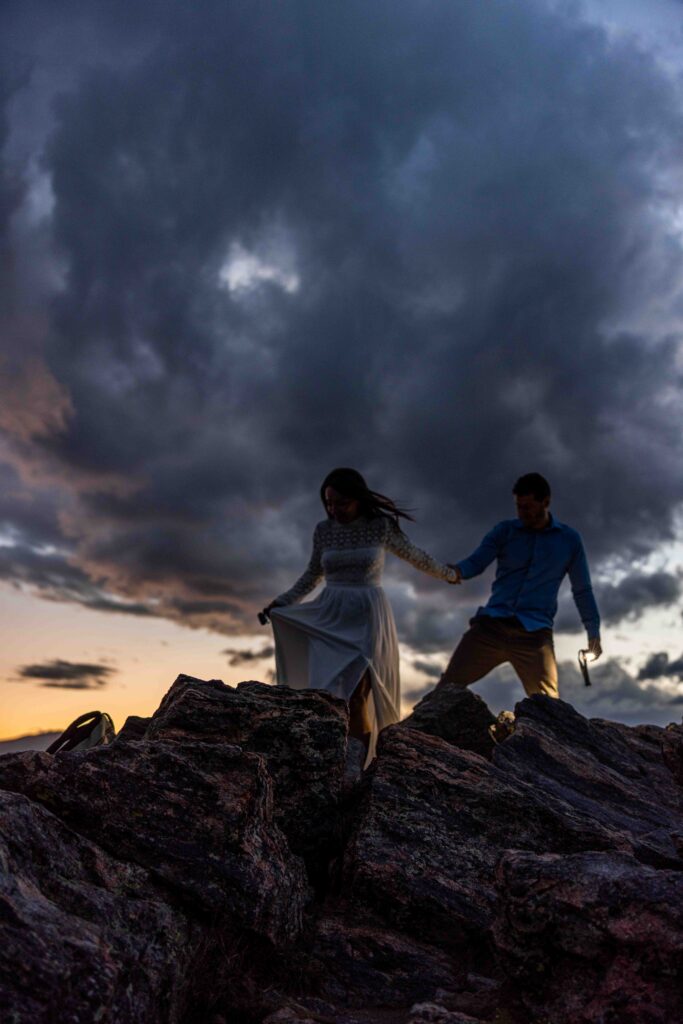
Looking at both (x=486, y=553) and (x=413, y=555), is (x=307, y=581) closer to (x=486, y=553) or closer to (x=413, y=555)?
(x=413, y=555)

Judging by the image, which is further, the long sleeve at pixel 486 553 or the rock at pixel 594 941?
the long sleeve at pixel 486 553

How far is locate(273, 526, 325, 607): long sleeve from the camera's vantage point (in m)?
13.8

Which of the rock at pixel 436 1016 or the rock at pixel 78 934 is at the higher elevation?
the rock at pixel 436 1016

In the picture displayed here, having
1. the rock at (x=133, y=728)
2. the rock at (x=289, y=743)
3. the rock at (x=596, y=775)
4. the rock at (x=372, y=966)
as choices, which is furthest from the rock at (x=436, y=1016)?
the rock at (x=133, y=728)

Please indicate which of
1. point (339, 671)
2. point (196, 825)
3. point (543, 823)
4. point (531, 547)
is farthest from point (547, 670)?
point (196, 825)

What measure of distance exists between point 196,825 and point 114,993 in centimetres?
136

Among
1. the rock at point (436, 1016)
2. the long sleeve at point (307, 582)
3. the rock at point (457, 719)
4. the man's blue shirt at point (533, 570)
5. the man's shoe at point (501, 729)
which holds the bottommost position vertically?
the rock at point (436, 1016)

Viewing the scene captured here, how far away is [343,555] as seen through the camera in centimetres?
1329

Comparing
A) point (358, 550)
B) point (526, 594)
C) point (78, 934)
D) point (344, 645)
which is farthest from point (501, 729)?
point (78, 934)

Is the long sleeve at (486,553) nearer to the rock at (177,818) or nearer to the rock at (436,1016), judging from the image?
the rock at (177,818)

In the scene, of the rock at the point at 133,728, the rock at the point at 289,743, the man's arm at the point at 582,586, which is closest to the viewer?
the rock at the point at 289,743

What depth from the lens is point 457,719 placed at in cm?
1123

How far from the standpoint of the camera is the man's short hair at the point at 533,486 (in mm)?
14102

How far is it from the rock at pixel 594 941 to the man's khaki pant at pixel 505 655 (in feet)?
28.2
